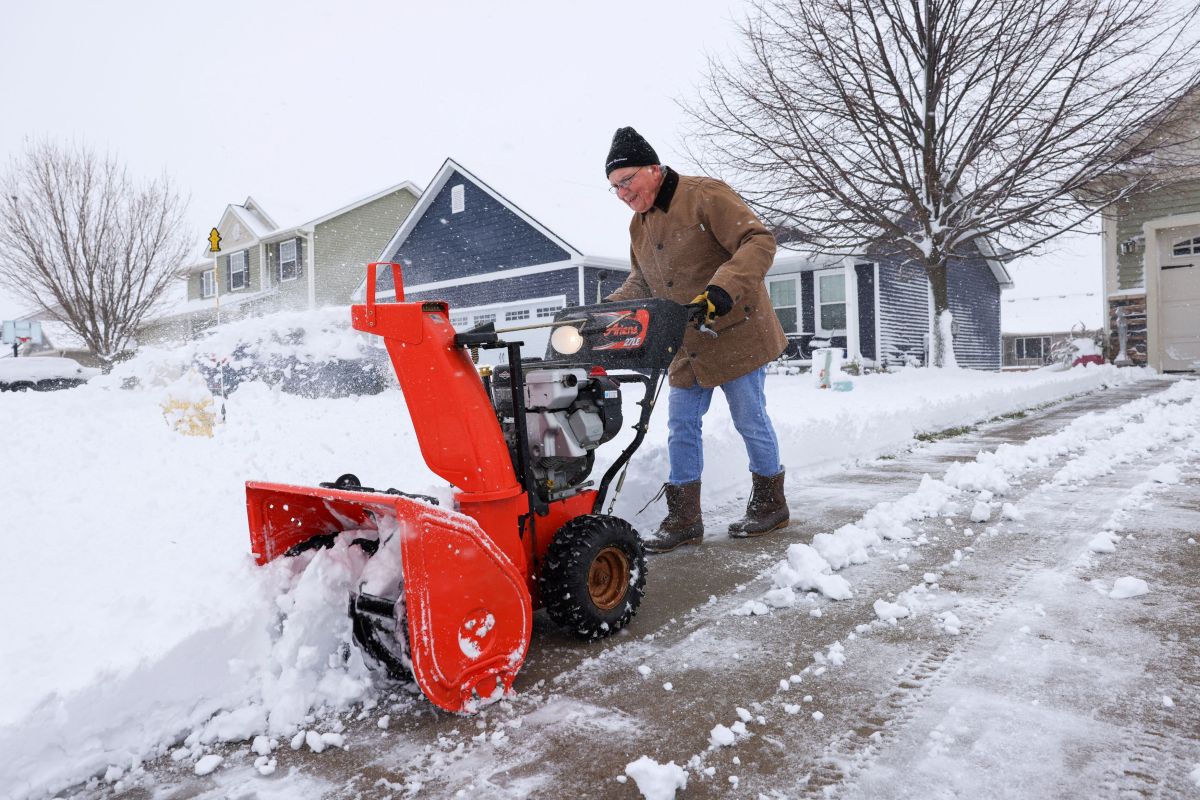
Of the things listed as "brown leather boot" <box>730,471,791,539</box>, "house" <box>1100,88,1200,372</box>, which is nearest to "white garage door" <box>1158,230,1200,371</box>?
"house" <box>1100,88,1200,372</box>

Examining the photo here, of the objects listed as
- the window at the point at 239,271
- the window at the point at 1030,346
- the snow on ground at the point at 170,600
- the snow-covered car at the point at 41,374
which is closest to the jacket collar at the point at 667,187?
the snow on ground at the point at 170,600

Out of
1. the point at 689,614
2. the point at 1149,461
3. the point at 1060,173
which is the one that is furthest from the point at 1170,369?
the point at 689,614

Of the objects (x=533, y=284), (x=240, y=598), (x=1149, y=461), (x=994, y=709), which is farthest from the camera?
(x=533, y=284)

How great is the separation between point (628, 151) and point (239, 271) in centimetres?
2930

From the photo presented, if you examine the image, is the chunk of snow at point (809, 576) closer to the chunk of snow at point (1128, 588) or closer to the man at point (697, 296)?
the man at point (697, 296)

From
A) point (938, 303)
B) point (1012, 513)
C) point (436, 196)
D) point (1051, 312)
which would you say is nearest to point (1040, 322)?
point (1051, 312)

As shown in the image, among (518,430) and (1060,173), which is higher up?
(1060,173)

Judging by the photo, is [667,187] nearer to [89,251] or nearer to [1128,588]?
[1128,588]

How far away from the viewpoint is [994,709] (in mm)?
1970

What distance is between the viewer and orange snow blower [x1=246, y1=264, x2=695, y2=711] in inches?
78.0

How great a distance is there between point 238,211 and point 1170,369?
28772 millimetres

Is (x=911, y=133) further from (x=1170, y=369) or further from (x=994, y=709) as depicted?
(x=994, y=709)

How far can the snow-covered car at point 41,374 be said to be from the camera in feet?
64.2

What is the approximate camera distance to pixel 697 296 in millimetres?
3303
